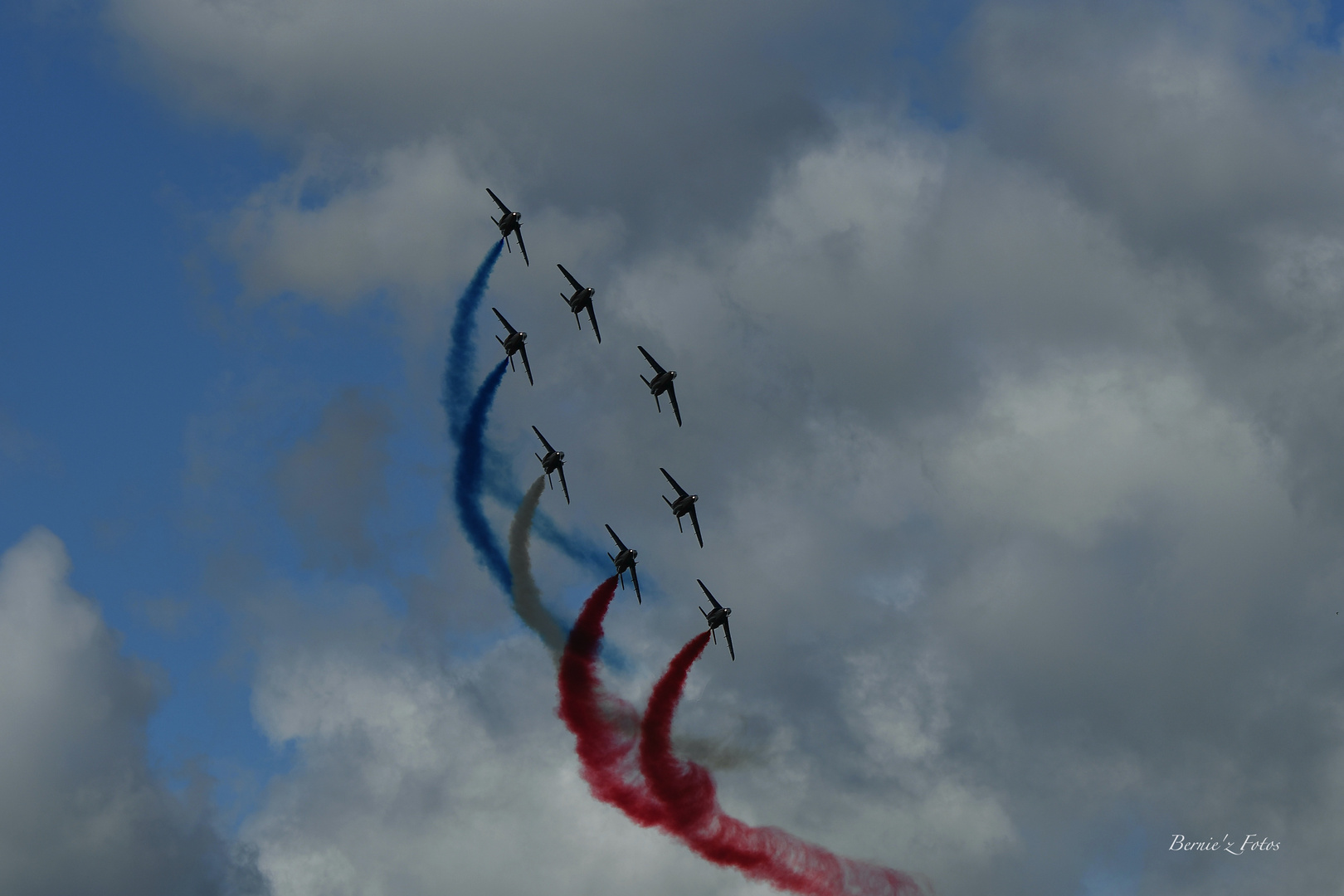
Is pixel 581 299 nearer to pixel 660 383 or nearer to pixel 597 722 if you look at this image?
pixel 660 383

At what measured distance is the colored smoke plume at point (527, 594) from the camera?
129 meters

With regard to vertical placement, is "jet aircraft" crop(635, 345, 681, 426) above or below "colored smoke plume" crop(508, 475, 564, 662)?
above

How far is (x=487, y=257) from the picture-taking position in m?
135

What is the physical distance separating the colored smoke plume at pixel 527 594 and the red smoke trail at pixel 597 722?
1.72m

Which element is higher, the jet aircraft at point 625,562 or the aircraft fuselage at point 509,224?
the aircraft fuselage at point 509,224

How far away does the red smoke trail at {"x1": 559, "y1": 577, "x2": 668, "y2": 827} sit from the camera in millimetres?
125625

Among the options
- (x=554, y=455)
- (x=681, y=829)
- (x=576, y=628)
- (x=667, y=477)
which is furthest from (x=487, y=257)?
(x=681, y=829)

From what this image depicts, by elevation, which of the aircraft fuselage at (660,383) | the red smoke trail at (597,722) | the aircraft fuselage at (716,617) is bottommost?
the red smoke trail at (597,722)

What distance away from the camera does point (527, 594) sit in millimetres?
129625

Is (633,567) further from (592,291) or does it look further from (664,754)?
(592,291)

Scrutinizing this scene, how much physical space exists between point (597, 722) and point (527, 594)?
15.4 m

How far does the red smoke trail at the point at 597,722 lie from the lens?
412ft

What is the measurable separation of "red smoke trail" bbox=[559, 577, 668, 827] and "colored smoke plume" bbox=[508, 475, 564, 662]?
172 centimetres

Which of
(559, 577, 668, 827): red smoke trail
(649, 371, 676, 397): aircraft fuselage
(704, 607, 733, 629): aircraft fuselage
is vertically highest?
(649, 371, 676, 397): aircraft fuselage
